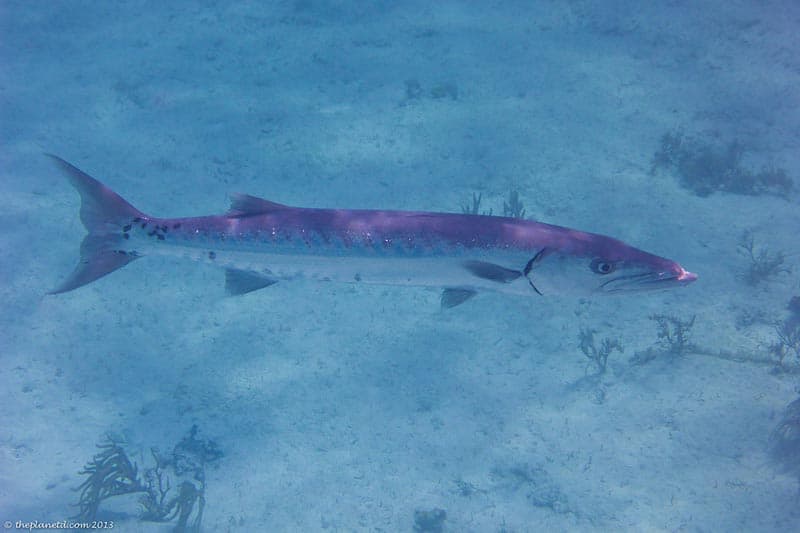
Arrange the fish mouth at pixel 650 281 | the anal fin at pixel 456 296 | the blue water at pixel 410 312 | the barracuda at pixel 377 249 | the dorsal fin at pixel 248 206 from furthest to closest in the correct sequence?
the blue water at pixel 410 312, the dorsal fin at pixel 248 206, the anal fin at pixel 456 296, the barracuda at pixel 377 249, the fish mouth at pixel 650 281

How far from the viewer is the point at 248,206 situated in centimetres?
457

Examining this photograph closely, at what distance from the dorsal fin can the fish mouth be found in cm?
300

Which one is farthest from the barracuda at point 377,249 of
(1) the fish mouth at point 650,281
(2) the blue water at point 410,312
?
(2) the blue water at point 410,312

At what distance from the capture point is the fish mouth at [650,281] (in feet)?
12.1

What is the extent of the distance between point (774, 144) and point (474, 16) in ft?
32.9

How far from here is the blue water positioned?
21.6 ft

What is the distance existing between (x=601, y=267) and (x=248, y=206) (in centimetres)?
314

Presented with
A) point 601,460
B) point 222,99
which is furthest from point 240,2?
point 601,460

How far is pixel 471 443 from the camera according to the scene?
7.01m

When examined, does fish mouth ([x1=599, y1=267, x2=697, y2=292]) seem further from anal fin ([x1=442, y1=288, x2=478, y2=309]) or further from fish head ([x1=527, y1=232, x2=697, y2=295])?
anal fin ([x1=442, y1=288, x2=478, y2=309])

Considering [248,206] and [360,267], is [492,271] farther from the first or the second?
[248,206]

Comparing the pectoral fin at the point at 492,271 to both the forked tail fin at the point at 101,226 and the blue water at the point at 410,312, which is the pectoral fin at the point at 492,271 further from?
the blue water at the point at 410,312

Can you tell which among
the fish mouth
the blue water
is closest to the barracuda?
the fish mouth

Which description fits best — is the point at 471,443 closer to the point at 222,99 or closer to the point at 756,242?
the point at 756,242
